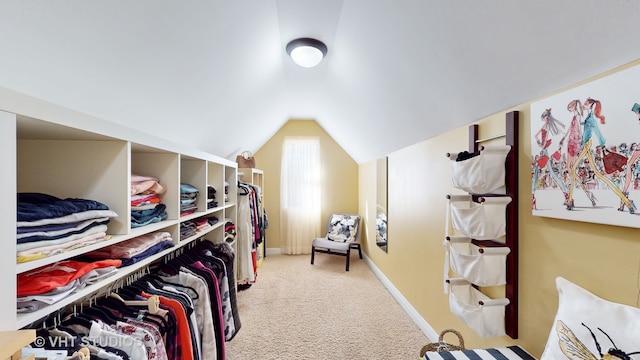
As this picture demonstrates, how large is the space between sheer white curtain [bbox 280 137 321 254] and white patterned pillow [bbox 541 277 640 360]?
13.2 ft

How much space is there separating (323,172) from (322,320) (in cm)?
283

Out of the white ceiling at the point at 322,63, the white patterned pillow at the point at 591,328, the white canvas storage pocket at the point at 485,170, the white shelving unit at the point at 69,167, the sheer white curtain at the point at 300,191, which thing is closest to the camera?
the white shelving unit at the point at 69,167

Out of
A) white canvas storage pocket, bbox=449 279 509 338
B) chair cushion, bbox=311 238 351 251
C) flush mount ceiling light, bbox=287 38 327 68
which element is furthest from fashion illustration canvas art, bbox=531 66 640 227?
chair cushion, bbox=311 238 351 251

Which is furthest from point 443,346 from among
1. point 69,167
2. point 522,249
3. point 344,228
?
point 344,228

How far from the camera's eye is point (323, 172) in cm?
496

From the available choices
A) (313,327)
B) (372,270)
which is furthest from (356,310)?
(372,270)

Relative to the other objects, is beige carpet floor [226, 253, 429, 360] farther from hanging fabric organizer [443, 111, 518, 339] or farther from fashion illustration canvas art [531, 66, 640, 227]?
fashion illustration canvas art [531, 66, 640, 227]

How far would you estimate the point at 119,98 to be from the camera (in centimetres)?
144

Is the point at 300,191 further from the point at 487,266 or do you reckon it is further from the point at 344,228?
the point at 487,266

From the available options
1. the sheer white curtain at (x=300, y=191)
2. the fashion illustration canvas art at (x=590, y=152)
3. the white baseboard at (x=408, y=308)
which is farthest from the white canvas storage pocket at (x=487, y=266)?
the sheer white curtain at (x=300, y=191)

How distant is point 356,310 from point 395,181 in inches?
57.2

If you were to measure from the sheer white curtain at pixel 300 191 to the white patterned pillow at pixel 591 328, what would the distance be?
158 inches

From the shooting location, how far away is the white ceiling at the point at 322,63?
924 mm

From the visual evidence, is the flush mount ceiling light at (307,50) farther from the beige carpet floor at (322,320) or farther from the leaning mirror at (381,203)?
Result: the beige carpet floor at (322,320)
